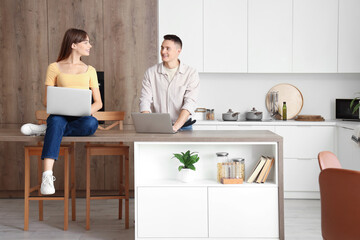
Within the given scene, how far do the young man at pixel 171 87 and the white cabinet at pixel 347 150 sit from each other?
1.83m

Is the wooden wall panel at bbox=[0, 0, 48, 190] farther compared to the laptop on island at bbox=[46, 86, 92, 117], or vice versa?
the wooden wall panel at bbox=[0, 0, 48, 190]

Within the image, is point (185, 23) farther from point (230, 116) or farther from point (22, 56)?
point (22, 56)

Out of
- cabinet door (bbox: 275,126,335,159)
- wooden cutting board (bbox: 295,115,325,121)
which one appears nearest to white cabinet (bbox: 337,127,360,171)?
cabinet door (bbox: 275,126,335,159)

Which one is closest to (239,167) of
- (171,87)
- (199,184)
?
(199,184)

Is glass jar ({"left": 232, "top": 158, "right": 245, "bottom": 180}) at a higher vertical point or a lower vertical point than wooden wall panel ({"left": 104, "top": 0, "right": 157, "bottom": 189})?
lower

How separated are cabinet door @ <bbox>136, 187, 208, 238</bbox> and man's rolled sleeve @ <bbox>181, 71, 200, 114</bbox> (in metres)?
0.76

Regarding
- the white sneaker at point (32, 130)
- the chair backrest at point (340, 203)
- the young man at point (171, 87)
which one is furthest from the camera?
the young man at point (171, 87)

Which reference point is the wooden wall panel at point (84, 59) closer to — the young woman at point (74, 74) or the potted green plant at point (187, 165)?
the young woman at point (74, 74)

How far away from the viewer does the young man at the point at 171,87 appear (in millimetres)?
3641

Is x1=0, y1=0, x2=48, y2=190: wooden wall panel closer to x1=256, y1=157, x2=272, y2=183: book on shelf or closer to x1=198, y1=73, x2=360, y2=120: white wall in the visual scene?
x1=198, y1=73, x2=360, y2=120: white wall

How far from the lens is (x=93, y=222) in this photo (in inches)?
154

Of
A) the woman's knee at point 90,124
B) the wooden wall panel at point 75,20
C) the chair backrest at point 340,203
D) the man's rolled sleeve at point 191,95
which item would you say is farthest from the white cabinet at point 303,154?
the chair backrest at point 340,203

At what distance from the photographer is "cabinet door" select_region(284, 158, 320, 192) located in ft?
16.1

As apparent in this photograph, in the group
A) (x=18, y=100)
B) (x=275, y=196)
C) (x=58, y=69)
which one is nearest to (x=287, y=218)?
(x=275, y=196)
